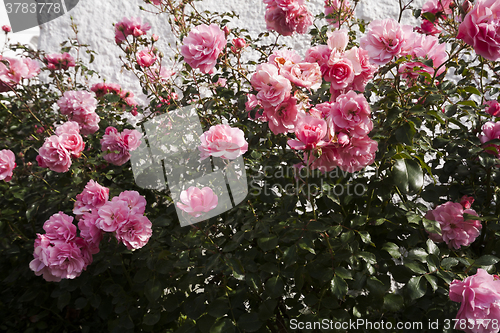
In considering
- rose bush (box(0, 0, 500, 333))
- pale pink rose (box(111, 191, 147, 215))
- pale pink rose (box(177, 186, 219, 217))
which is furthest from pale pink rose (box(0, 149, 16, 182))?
pale pink rose (box(177, 186, 219, 217))

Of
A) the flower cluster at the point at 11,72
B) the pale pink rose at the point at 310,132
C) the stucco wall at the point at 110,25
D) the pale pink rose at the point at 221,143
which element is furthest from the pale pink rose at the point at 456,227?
the stucco wall at the point at 110,25

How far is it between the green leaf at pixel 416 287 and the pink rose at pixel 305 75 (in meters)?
0.61

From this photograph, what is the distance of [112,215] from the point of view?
107cm

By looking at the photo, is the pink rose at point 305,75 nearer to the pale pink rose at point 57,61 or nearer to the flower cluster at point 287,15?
the flower cluster at point 287,15

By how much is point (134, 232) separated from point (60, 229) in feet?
0.93

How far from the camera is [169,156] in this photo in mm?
1539

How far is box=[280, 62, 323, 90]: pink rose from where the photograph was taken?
855mm

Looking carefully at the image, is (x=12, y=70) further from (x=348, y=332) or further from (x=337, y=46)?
(x=348, y=332)

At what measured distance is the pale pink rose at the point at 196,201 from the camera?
97cm

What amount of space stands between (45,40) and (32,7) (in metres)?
0.35

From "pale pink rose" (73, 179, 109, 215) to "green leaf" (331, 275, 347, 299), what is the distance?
2.63 ft

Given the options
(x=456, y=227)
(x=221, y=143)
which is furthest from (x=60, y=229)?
(x=456, y=227)

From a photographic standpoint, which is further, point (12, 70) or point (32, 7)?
point (32, 7)

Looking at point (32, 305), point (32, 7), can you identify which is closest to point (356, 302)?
point (32, 305)
